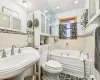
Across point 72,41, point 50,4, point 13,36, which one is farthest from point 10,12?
point 72,41

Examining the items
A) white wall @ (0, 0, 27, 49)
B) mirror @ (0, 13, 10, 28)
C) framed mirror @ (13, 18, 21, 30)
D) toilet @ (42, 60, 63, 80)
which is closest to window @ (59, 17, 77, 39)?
toilet @ (42, 60, 63, 80)

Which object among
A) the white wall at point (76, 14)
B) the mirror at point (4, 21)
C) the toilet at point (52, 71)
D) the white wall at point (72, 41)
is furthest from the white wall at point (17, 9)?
the white wall at point (76, 14)

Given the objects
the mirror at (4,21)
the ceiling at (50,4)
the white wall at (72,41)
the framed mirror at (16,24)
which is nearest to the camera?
the mirror at (4,21)

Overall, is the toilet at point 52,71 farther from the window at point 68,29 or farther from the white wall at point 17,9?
the window at point 68,29

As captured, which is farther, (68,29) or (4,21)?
(68,29)

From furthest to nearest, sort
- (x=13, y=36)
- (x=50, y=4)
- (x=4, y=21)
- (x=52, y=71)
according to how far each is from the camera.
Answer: (x=50, y=4), (x=52, y=71), (x=13, y=36), (x=4, y=21)

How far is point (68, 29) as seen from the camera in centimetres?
290

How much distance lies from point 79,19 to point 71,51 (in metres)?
1.40

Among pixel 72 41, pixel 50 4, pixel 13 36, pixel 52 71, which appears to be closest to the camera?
pixel 13 36

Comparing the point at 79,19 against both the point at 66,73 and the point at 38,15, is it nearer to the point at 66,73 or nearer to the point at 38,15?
the point at 38,15

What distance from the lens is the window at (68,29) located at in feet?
9.20

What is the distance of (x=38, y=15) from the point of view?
1716 mm

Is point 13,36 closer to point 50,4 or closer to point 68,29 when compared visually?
point 50,4

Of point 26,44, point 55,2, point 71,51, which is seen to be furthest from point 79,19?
point 26,44
